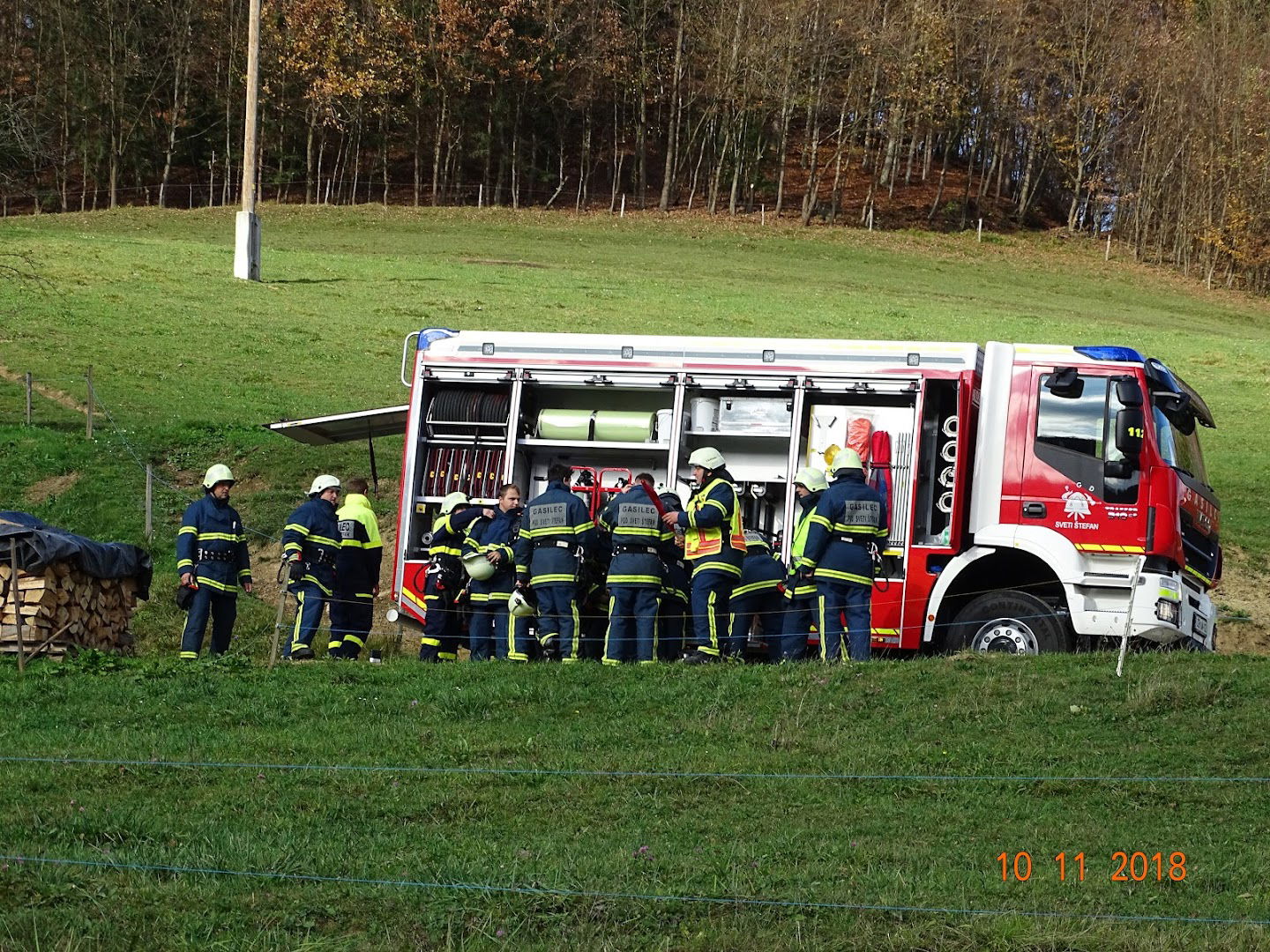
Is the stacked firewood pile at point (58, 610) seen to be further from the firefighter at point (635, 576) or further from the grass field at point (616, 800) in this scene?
the firefighter at point (635, 576)

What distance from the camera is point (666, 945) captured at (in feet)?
21.4

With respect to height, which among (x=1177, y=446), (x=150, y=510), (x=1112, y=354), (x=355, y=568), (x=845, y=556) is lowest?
(x=150, y=510)

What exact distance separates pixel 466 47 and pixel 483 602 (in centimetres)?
6014

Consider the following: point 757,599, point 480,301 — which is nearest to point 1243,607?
point 757,599

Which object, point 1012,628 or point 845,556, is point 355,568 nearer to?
point 845,556

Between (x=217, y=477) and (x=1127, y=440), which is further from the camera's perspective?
(x=217, y=477)

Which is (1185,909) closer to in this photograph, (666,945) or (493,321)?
(666,945)

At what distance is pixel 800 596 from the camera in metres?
13.9

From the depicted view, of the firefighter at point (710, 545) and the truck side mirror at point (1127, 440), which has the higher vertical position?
the truck side mirror at point (1127, 440)

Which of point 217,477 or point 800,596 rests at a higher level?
point 217,477

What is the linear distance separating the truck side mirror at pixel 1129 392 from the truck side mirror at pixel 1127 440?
Result: 0.17 ft

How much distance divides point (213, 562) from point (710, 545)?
15.5ft

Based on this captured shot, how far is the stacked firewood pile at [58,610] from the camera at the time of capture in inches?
531

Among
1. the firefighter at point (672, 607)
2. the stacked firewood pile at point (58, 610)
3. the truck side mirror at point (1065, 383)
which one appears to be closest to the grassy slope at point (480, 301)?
the stacked firewood pile at point (58, 610)
